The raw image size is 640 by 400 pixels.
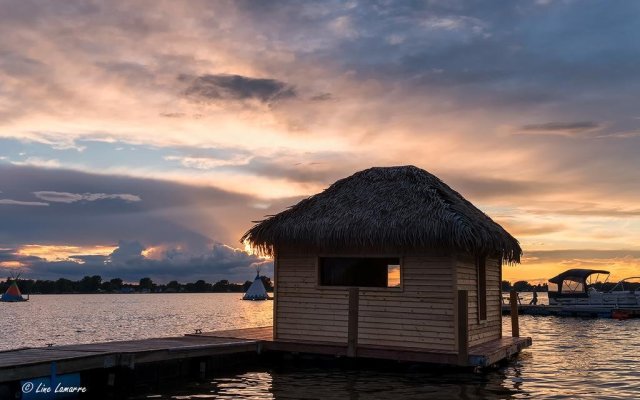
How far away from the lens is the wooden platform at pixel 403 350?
1619 centimetres

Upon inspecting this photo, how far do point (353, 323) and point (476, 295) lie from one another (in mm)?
3663

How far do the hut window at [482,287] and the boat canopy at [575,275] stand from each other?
34.1m

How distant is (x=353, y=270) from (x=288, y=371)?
4890 mm

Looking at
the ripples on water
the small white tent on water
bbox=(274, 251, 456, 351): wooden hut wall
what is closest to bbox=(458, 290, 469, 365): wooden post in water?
bbox=(274, 251, 456, 351): wooden hut wall

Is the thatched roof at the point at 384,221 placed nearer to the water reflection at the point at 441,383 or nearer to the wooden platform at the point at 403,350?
the wooden platform at the point at 403,350

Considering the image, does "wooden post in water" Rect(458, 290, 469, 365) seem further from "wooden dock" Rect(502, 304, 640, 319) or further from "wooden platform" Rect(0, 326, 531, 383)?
"wooden dock" Rect(502, 304, 640, 319)

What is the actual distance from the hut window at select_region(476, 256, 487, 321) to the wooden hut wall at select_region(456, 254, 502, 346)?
0.24 metres

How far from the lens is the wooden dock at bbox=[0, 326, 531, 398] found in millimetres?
12867

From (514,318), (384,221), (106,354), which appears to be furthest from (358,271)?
(106,354)

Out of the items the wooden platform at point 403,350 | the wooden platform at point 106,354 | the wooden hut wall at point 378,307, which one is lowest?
the wooden platform at point 403,350

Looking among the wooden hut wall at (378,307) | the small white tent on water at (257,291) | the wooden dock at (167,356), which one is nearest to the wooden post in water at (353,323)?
the wooden dock at (167,356)

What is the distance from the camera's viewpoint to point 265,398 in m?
14.7

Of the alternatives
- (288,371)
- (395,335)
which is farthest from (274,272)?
(395,335)

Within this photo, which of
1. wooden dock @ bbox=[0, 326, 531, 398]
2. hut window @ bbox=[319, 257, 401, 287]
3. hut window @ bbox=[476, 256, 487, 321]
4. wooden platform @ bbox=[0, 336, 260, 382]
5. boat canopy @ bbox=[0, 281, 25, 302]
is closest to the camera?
wooden platform @ bbox=[0, 336, 260, 382]
